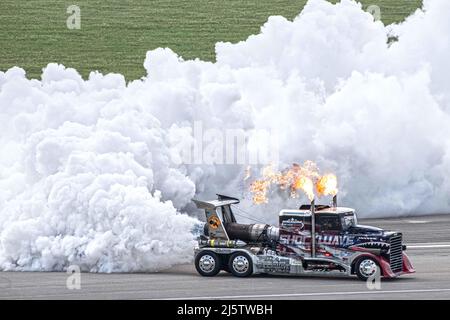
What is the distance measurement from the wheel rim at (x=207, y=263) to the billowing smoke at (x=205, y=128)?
1.56m

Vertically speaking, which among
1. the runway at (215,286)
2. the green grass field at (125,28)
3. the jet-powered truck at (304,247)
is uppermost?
the green grass field at (125,28)

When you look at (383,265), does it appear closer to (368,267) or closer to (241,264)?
(368,267)

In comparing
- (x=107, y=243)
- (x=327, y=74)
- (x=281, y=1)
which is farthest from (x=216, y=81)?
(x=281, y=1)

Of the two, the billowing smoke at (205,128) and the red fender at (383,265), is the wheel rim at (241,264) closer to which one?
the billowing smoke at (205,128)

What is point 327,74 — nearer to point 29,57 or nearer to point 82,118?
point 82,118

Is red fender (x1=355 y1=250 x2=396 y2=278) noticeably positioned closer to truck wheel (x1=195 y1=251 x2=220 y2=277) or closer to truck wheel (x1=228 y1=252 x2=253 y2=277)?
truck wheel (x1=228 y1=252 x2=253 y2=277)

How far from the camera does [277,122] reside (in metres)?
47.9

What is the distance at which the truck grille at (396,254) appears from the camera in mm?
33656

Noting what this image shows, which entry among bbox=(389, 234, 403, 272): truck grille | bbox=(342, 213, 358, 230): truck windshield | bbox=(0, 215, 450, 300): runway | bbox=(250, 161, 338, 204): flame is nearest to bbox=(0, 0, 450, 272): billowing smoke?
bbox=(0, 215, 450, 300): runway

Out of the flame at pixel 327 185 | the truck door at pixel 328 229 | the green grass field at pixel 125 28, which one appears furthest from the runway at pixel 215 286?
the green grass field at pixel 125 28

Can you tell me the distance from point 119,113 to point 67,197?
4979 mm

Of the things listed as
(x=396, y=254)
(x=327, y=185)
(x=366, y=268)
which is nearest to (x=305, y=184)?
(x=327, y=185)

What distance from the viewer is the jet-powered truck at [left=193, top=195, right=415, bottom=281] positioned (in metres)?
33.6

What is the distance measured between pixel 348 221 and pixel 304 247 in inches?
54.1
